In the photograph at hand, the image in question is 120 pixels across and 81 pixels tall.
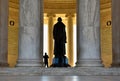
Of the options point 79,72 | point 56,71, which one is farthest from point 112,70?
point 56,71

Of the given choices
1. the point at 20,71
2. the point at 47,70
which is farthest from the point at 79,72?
the point at 20,71

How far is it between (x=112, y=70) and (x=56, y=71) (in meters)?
7.95

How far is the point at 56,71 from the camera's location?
49.0 metres

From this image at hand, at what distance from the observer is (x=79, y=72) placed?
48.9 m

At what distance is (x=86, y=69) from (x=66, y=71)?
2.95 metres

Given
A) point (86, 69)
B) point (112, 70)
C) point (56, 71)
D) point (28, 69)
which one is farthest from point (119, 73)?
point (28, 69)

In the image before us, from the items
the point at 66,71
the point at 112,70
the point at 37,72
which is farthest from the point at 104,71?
the point at 37,72

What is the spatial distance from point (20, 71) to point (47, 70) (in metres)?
3.82

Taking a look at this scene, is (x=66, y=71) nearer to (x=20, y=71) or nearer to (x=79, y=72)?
(x=79, y=72)

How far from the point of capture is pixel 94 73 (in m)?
48.5

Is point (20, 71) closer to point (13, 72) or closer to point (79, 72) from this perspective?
point (13, 72)

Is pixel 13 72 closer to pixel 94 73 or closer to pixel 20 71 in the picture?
pixel 20 71

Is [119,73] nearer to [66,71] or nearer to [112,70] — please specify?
[112,70]

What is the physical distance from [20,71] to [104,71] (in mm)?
11848
